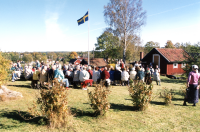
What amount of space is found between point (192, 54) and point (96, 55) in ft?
118

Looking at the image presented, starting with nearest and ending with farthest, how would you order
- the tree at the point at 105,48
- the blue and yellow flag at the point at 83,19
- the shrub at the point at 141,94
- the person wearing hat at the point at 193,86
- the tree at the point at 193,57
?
1. the shrub at the point at 141,94
2. the person wearing hat at the point at 193,86
3. the tree at the point at 193,57
4. the blue and yellow flag at the point at 83,19
5. the tree at the point at 105,48

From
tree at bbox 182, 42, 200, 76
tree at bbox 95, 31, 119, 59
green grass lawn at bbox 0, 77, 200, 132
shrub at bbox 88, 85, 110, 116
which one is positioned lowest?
green grass lawn at bbox 0, 77, 200, 132

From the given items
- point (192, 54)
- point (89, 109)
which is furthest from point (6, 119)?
point (192, 54)

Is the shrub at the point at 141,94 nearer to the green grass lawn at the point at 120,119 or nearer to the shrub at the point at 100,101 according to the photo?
the green grass lawn at the point at 120,119

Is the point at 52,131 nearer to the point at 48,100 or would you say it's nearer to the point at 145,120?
the point at 48,100

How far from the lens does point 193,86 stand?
655 centimetres

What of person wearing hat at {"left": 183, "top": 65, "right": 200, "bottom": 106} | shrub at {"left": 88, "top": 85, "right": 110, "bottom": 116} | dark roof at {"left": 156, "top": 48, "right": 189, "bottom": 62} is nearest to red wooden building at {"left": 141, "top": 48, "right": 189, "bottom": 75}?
dark roof at {"left": 156, "top": 48, "right": 189, "bottom": 62}

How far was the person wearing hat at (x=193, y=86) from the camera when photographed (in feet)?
21.4

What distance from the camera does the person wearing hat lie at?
6.53m

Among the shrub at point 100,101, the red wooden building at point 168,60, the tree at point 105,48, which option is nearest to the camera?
the shrub at point 100,101

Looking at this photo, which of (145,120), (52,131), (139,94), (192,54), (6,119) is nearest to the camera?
(52,131)

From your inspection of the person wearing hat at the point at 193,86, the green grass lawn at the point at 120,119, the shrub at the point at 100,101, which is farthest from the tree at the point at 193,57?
the shrub at the point at 100,101

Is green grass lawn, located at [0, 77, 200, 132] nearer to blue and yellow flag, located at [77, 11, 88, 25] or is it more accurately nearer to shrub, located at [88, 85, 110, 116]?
shrub, located at [88, 85, 110, 116]

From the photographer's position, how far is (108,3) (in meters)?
25.1
